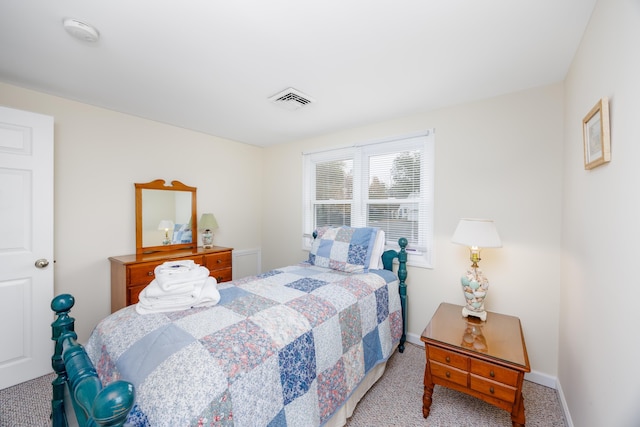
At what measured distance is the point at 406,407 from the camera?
183cm

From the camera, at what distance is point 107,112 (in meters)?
2.62

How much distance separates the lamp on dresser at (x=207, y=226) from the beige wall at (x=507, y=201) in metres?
2.43

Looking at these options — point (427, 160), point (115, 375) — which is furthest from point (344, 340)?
point (427, 160)

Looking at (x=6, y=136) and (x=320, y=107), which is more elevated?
(x=320, y=107)

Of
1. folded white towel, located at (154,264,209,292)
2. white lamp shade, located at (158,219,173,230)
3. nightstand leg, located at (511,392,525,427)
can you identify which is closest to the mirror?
white lamp shade, located at (158,219,173,230)

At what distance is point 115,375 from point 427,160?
2.77 metres

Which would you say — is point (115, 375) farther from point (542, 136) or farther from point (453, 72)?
point (542, 136)

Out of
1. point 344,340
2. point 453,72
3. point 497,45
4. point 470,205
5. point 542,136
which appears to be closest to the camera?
point 497,45

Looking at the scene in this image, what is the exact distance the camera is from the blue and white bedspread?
96 cm

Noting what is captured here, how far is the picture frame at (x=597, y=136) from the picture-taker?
112 centimetres

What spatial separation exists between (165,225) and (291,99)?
2106mm

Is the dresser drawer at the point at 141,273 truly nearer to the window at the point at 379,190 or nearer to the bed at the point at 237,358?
the bed at the point at 237,358

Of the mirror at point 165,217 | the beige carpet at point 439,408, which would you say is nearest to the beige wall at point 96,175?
the mirror at point 165,217

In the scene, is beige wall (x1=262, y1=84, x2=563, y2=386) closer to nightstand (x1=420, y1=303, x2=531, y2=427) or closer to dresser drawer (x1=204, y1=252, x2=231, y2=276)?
nightstand (x1=420, y1=303, x2=531, y2=427)
